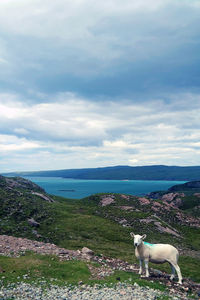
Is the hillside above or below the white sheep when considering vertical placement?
below

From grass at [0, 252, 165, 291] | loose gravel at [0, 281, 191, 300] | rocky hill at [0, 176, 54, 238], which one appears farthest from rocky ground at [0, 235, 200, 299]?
rocky hill at [0, 176, 54, 238]

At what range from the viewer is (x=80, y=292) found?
1322cm

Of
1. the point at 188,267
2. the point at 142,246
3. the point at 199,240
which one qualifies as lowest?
the point at 199,240

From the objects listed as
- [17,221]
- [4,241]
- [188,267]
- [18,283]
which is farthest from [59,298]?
[17,221]

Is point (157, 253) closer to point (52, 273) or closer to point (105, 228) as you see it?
point (52, 273)

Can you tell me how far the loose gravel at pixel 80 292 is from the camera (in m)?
12.5

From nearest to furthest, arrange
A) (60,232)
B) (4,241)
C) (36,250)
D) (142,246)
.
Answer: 1. (142,246)
2. (36,250)
3. (4,241)
4. (60,232)

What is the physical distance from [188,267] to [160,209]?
113 ft

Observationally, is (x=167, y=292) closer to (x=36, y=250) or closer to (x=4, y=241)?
(x=36, y=250)

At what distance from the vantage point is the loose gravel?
1246 centimetres

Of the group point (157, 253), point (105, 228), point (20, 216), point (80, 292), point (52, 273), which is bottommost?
point (105, 228)

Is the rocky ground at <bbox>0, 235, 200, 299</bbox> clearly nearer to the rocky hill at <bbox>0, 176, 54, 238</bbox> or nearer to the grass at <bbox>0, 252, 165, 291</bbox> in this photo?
the grass at <bbox>0, 252, 165, 291</bbox>

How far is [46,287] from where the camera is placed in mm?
13828

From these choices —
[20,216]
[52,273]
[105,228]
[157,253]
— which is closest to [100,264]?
[52,273]
